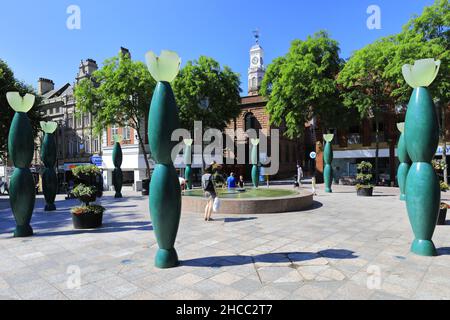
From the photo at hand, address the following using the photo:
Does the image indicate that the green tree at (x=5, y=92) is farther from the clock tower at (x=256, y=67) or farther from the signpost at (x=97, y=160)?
the clock tower at (x=256, y=67)

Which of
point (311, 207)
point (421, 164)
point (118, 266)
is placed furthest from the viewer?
point (311, 207)

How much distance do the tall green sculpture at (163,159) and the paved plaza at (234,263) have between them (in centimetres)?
65

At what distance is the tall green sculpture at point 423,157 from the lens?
555cm

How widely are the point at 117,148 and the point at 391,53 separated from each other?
20.8 meters

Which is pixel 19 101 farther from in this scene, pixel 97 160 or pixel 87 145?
pixel 87 145

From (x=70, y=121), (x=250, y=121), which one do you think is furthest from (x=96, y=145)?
(x=250, y=121)

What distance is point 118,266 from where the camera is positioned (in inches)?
205

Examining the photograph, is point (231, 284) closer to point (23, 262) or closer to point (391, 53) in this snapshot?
point (23, 262)

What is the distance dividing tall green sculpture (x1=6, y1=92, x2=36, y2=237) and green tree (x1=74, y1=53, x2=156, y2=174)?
47.2 feet

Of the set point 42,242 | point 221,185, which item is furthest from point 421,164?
point 221,185

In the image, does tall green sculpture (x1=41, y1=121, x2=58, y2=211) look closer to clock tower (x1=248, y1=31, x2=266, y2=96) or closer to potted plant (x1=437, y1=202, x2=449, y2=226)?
potted plant (x1=437, y1=202, x2=449, y2=226)

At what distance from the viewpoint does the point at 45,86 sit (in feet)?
148

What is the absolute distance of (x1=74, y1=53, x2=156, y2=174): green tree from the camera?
21703mm

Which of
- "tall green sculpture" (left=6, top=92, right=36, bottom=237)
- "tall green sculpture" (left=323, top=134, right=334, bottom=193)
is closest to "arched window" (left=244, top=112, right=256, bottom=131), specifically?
"tall green sculpture" (left=323, top=134, right=334, bottom=193)
